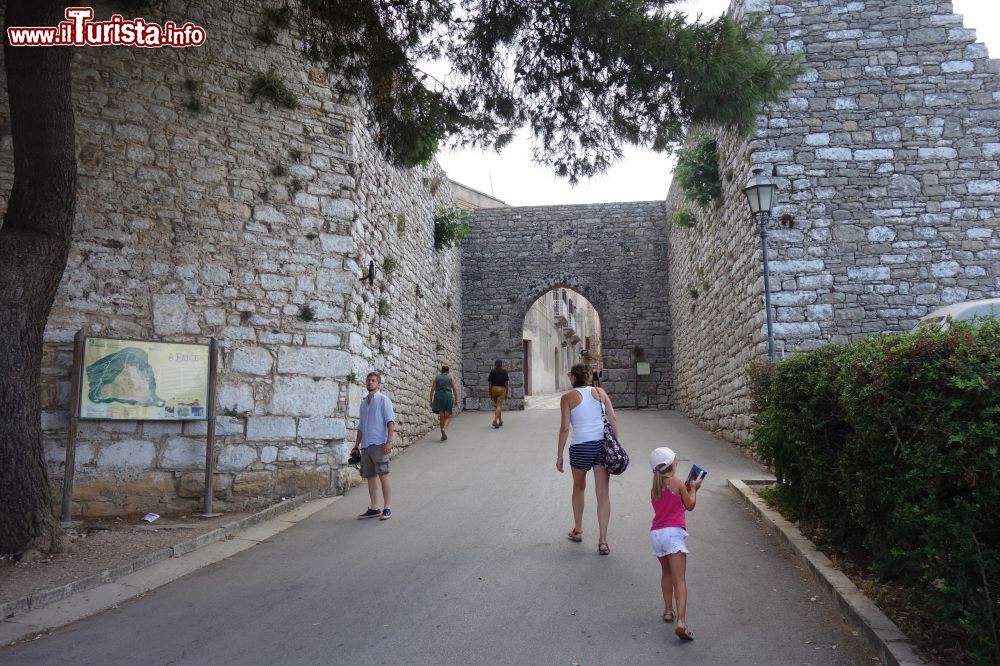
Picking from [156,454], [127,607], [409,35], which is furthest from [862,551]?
[156,454]

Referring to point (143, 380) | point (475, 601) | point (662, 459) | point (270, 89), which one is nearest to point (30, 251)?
point (143, 380)

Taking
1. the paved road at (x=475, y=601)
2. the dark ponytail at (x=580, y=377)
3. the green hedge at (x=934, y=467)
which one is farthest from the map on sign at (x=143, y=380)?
the green hedge at (x=934, y=467)

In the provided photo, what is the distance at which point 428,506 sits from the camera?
268 inches

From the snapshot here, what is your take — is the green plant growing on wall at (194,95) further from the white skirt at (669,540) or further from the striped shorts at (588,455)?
the white skirt at (669,540)

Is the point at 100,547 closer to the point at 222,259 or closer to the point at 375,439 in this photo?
the point at 375,439

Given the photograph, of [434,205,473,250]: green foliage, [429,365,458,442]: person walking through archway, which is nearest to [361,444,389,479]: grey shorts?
[429,365,458,442]: person walking through archway

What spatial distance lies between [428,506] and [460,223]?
9.67 metres

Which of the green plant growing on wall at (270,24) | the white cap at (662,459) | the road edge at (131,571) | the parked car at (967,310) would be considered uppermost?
the green plant growing on wall at (270,24)

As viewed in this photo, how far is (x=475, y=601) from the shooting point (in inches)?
156

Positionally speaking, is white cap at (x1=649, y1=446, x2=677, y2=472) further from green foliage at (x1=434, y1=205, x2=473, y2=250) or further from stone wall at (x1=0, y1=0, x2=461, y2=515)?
green foliage at (x1=434, y1=205, x2=473, y2=250)

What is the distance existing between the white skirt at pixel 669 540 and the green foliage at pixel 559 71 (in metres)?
3.56

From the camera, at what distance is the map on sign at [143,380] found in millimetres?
6508

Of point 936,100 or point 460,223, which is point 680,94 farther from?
point 460,223

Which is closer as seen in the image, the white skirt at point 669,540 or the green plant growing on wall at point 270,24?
the white skirt at point 669,540
